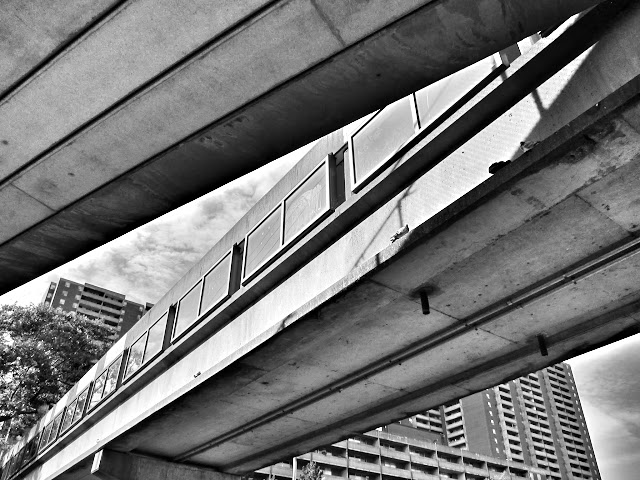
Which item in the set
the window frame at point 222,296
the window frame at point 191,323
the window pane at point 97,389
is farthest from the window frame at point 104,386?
the window frame at point 222,296

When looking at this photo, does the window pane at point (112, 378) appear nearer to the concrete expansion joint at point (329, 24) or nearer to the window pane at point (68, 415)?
the window pane at point (68, 415)

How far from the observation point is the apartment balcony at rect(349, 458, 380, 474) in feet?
270

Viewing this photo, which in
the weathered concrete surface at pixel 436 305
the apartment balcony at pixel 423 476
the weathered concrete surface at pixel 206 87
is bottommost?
the weathered concrete surface at pixel 436 305

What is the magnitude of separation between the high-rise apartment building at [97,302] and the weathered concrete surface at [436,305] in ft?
470

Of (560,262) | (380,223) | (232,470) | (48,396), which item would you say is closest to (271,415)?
(232,470)

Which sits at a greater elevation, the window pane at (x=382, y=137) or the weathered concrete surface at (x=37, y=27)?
the window pane at (x=382, y=137)

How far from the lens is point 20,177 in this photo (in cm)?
507

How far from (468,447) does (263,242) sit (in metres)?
164

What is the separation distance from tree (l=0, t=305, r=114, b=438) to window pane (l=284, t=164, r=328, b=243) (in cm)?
2182

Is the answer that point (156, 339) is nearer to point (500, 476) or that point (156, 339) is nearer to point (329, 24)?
point (329, 24)

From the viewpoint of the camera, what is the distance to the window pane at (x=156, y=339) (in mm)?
12469

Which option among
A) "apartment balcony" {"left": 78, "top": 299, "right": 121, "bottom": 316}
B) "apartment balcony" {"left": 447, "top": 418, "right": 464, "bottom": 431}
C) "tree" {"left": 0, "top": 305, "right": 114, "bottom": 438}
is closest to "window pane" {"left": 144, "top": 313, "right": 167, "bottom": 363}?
"tree" {"left": 0, "top": 305, "right": 114, "bottom": 438}

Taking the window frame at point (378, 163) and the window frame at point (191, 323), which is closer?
the window frame at point (378, 163)

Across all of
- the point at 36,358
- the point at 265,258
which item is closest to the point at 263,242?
the point at 265,258
